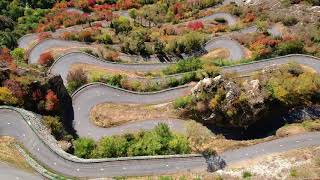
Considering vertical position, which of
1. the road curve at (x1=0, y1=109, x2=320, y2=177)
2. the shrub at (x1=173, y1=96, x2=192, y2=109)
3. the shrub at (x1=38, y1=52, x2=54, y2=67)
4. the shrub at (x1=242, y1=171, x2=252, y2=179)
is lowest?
the shrub at (x1=242, y1=171, x2=252, y2=179)

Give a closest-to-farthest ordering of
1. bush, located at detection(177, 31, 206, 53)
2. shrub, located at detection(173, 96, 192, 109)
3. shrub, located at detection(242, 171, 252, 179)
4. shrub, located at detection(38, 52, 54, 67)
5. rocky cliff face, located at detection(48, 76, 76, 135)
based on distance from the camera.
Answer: shrub, located at detection(242, 171, 252, 179), rocky cliff face, located at detection(48, 76, 76, 135), shrub, located at detection(173, 96, 192, 109), shrub, located at detection(38, 52, 54, 67), bush, located at detection(177, 31, 206, 53)

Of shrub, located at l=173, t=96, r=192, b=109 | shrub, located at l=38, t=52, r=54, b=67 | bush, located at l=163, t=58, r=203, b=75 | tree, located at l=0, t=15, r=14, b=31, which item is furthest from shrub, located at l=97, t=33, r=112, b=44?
shrub, located at l=173, t=96, r=192, b=109

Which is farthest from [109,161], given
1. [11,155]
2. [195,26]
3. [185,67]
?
[195,26]

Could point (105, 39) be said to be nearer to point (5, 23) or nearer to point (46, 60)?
point (46, 60)

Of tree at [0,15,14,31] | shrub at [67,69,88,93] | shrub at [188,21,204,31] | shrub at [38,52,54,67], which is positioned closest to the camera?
shrub at [67,69,88,93]

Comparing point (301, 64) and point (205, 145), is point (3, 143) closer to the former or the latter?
point (205, 145)

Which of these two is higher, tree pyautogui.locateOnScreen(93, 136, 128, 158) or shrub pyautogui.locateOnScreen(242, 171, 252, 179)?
tree pyautogui.locateOnScreen(93, 136, 128, 158)

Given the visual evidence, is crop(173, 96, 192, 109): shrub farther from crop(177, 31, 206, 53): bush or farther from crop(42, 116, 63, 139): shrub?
crop(177, 31, 206, 53): bush
